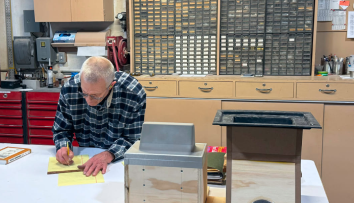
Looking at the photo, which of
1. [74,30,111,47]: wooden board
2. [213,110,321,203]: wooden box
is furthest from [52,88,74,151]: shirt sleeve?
[74,30,111,47]: wooden board

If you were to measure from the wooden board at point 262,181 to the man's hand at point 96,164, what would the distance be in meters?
0.69

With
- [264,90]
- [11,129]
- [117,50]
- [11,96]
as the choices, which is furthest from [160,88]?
[11,129]

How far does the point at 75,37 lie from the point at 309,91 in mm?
2495

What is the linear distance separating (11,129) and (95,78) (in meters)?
2.48

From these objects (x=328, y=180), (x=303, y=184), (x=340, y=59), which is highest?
(x=340, y=59)

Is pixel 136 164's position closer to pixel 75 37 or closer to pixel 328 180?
pixel 328 180

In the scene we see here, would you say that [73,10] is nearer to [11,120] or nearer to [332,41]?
[11,120]

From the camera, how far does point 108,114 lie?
186 cm

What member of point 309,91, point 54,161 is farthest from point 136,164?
point 309,91

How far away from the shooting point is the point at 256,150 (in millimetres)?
1030

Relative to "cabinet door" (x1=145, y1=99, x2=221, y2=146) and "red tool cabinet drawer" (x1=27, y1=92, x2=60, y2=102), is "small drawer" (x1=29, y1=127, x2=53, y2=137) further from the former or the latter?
"cabinet door" (x1=145, y1=99, x2=221, y2=146)

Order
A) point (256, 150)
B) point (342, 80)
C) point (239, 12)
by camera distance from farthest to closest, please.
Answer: point (239, 12) < point (342, 80) < point (256, 150)

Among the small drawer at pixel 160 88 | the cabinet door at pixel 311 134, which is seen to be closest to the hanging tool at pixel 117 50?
the small drawer at pixel 160 88

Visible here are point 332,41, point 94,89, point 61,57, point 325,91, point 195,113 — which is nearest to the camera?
point 94,89
